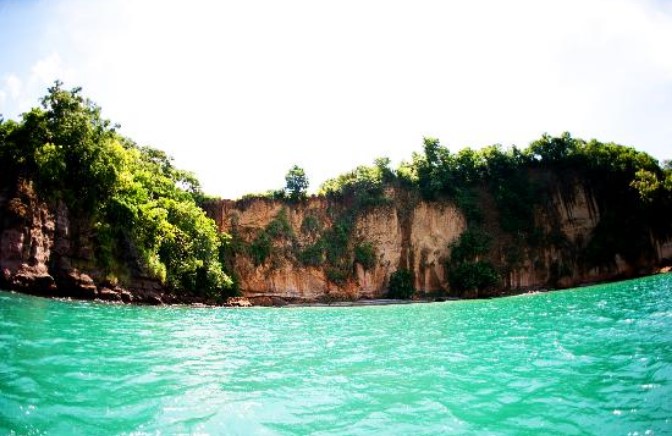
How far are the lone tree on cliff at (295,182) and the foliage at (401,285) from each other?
53.2 ft

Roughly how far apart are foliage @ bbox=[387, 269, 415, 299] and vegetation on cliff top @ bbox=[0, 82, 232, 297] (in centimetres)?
2302

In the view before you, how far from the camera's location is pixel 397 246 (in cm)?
5553

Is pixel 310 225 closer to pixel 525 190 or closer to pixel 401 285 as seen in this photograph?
pixel 401 285

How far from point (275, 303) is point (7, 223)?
2849cm

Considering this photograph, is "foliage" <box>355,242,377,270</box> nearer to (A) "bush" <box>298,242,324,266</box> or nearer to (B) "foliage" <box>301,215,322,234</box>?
(A) "bush" <box>298,242,324,266</box>

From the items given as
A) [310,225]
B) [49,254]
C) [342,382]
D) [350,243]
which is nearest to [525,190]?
[350,243]

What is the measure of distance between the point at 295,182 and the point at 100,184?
26511 millimetres

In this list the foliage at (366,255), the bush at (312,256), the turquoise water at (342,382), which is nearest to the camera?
the turquoise water at (342,382)

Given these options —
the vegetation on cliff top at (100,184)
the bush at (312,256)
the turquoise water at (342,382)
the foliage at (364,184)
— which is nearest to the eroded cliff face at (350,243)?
the bush at (312,256)

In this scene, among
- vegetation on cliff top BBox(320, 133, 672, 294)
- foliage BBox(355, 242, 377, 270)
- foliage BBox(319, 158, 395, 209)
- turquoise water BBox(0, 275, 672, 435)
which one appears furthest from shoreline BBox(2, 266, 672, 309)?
turquoise water BBox(0, 275, 672, 435)

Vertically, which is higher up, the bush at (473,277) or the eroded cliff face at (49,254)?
the eroded cliff face at (49,254)

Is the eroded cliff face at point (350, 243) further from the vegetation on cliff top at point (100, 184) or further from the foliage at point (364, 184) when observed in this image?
the vegetation on cliff top at point (100, 184)

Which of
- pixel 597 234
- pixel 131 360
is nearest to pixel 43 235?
pixel 131 360

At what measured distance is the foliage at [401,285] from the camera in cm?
5028
